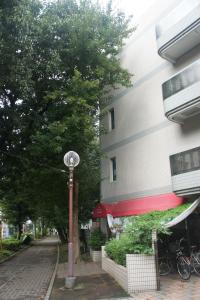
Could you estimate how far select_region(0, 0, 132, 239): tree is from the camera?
18.2 metres

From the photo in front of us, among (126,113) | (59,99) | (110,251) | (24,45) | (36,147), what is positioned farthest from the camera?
(126,113)

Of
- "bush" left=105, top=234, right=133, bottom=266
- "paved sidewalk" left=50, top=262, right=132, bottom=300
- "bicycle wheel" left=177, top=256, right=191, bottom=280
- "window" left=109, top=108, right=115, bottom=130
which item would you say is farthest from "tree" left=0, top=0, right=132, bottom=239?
"bicycle wheel" left=177, top=256, right=191, bottom=280

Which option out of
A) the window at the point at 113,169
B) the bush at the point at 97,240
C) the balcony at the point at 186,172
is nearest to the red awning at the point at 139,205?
the balcony at the point at 186,172

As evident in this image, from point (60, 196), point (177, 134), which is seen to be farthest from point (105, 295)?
point (60, 196)

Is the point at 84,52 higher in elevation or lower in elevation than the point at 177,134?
higher

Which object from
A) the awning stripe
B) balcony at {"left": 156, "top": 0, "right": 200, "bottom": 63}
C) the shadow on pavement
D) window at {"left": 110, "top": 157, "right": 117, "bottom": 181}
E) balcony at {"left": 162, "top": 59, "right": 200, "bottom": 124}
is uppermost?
balcony at {"left": 156, "top": 0, "right": 200, "bottom": 63}

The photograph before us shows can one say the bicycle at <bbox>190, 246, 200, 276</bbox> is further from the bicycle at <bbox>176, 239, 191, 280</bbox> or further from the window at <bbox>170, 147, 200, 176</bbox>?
the window at <bbox>170, 147, 200, 176</bbox>

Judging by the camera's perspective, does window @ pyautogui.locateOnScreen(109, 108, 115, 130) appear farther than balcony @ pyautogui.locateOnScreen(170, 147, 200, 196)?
Yes

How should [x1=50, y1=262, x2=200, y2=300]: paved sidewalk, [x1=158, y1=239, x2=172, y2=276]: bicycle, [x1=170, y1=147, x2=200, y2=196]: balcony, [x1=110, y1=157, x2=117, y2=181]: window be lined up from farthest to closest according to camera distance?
[x1=110, y1=157, x2=117, y2=181]: window
[x1=170, y1=147, x2=200, y2=196]: balcony
[x1=158, y1=239, x2=172, y2=276]: bicycle
[x1=50, y1=262, x2=200, y2=300]: paved sidewalk

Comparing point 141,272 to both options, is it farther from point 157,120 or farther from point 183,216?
point 157,120

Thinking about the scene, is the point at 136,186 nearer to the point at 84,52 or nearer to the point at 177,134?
the point at 177,134

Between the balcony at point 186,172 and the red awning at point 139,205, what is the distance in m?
0.74

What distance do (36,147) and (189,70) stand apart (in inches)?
332

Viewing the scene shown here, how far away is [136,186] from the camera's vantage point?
1950cm
